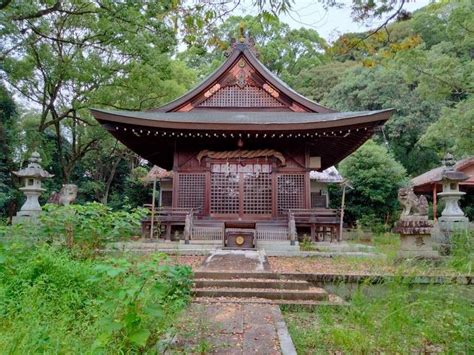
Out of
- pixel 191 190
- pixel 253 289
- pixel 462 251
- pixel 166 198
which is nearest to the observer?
pixel 253 289

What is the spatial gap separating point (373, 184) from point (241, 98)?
33.7 ft

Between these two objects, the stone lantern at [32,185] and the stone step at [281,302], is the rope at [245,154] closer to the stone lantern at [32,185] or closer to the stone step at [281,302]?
the stone lantern at [32,185]

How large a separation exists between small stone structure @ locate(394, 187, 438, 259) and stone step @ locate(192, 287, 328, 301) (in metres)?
3.04

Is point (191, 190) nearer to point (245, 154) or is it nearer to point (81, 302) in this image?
point (245, 154)

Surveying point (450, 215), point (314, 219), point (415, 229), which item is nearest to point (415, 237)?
point (415, 229)

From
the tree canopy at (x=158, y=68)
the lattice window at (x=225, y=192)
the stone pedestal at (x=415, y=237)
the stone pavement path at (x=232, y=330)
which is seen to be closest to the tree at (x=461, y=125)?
the tree canopy at (x=158, y=68)

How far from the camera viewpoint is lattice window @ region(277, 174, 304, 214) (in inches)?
433

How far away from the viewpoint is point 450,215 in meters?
8.43

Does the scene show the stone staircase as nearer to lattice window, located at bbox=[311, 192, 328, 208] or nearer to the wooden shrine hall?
the wooden shrine hall

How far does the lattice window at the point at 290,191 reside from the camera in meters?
11.0

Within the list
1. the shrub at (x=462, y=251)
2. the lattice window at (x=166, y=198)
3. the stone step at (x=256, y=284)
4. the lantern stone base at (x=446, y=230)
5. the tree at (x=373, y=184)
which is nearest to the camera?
the stone step at (x=256, y=284)

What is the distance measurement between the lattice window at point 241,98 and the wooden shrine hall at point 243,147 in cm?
4

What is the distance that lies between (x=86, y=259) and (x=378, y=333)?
405 cm

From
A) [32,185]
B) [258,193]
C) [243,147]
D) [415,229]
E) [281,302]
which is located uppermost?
[243,147]
